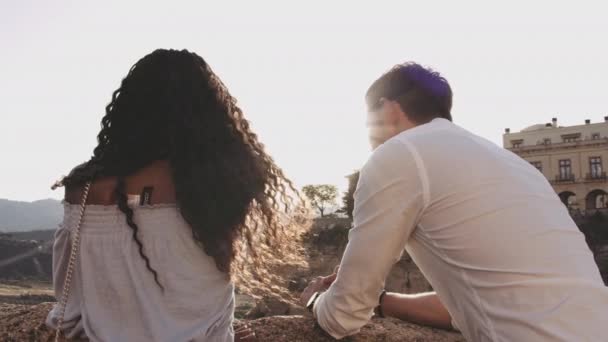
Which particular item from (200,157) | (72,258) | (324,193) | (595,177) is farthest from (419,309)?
(324,193)

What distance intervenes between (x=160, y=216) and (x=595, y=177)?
46.2 m

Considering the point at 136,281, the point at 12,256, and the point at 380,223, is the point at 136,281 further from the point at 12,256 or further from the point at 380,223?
the point at 12,256

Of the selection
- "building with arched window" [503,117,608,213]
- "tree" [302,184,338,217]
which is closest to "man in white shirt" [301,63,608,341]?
"building with arched window" [503,117,608,213]

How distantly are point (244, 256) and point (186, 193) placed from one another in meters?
0.43

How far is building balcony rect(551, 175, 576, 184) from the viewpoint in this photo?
43062 millimetres

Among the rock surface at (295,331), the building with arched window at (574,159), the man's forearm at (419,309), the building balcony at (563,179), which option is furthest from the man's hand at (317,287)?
the building balcony at (563,179)

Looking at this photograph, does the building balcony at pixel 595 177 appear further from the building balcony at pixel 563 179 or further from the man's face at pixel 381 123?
the man's face at pixel 381 123

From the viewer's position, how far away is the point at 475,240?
1542 millimetres

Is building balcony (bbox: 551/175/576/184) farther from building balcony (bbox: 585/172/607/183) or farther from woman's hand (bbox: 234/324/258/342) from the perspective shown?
woman's hand (bbox: 234/324/258/342)

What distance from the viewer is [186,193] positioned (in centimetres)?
198

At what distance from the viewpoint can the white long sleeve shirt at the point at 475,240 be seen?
1.45 metres

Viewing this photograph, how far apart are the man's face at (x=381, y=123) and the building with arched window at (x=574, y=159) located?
143 feet

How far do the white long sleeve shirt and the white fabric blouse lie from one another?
54 centimetres

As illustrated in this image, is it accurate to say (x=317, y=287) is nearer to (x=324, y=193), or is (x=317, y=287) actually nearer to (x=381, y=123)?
(x=381, y=123)
